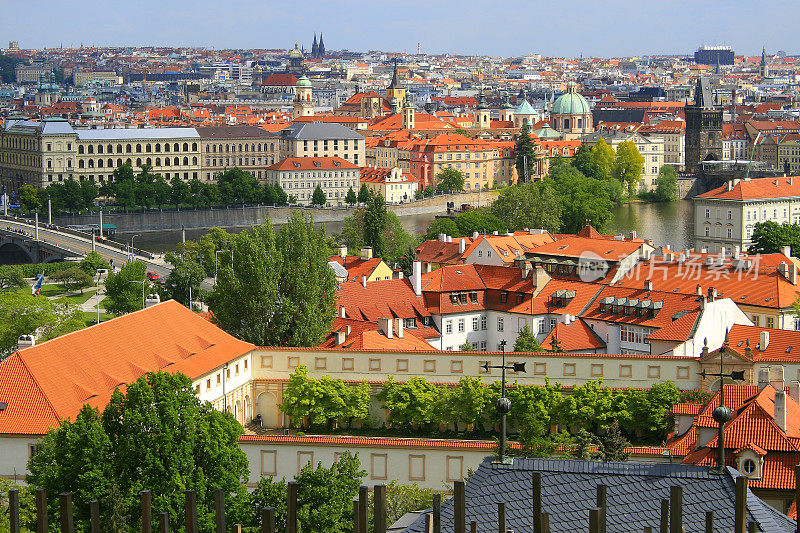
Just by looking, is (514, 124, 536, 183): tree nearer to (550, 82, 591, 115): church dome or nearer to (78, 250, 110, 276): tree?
(550, 82, 591, 115): church dome

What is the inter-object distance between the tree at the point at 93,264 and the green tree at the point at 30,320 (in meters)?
16.6

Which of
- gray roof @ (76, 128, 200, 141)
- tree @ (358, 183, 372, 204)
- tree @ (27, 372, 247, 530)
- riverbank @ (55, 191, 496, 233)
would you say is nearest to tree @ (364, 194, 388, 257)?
riverbank @ (55, 191, 496, 233)

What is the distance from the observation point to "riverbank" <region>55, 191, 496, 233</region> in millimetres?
81000

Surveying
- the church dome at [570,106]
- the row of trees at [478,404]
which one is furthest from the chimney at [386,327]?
the church dome at [570,106]

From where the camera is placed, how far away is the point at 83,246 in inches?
2489

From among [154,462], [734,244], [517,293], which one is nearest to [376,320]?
[517,293]

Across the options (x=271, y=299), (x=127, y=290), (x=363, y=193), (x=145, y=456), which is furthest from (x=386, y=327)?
(x=363, y=193)

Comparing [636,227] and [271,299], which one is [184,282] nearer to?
[271,299]

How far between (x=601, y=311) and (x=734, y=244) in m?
26.6

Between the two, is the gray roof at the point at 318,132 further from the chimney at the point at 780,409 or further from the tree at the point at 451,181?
the chimney at the point at 780,409

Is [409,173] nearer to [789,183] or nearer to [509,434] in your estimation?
[789,183]

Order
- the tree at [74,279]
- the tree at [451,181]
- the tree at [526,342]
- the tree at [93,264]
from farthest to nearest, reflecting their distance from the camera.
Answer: the tree at [451,181], the tree at [93,264], the tree at [74,279], the tree at [526,342]

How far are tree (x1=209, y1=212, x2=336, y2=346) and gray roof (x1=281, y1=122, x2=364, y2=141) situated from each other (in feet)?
231

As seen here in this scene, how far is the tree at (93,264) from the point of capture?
54594 millimetres
